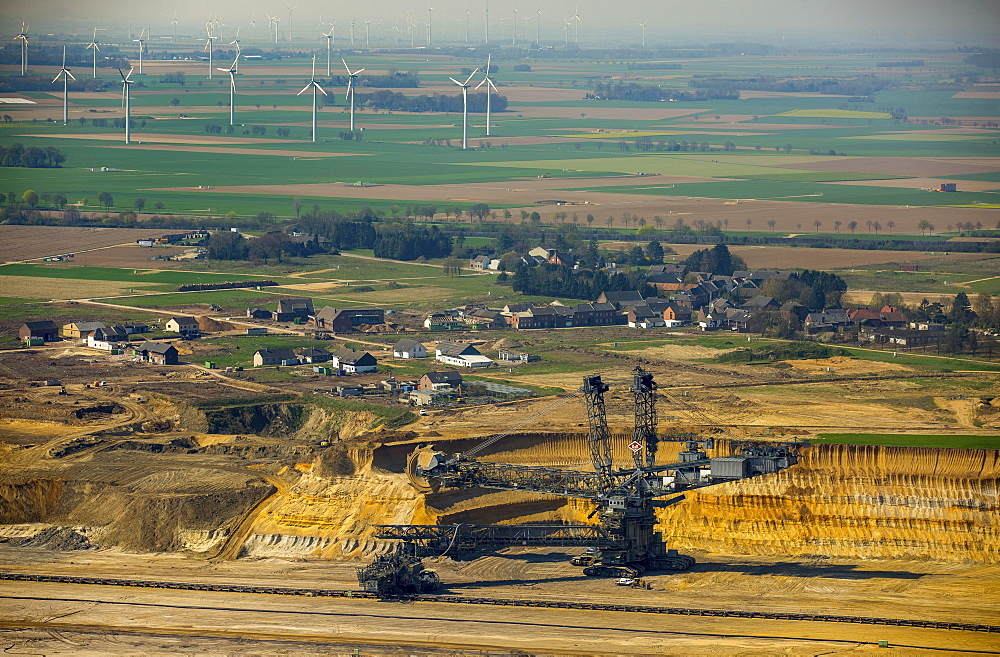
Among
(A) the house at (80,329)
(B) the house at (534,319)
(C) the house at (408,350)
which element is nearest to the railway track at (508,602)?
(C) the house at (408,350)

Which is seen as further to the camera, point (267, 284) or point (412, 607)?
point (267, 284)

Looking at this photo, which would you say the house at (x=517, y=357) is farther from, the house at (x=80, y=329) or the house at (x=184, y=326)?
the house at (x=80, y=329)

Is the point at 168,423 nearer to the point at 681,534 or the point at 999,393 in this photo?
the point at 681,534

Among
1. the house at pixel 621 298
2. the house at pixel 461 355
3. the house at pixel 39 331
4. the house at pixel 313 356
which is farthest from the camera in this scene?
the house at pixel 621 298

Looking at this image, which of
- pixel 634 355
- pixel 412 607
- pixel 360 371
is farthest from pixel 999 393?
pixel 412 607

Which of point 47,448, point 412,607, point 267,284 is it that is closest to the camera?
point 412,607

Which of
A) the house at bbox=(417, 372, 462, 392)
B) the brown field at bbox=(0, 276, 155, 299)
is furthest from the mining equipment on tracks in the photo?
the brown field at bbox=(0, 276, 155, 299)
